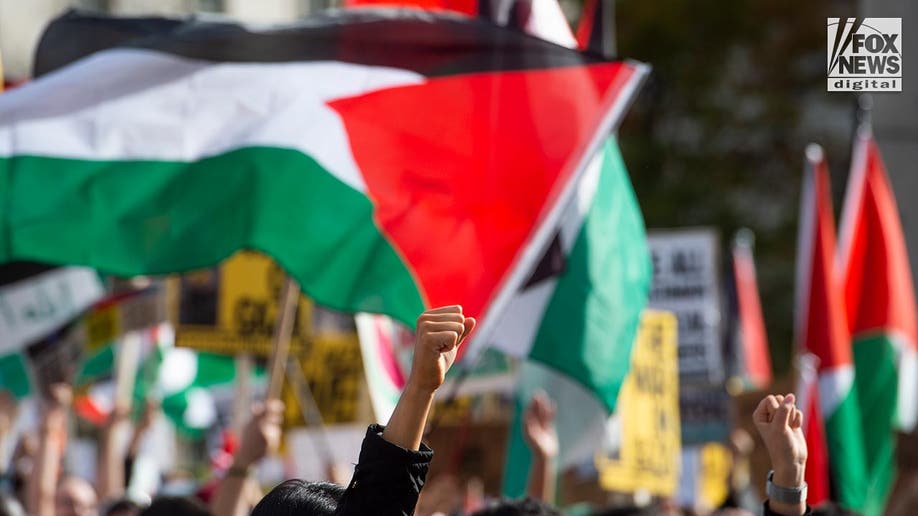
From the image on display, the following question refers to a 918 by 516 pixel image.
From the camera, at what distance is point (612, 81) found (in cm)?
594

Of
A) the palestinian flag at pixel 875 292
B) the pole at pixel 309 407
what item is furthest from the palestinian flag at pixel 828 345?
the pole at pixel 309 407

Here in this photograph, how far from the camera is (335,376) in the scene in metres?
9.69

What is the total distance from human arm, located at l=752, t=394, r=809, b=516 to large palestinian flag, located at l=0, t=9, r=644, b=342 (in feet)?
6.65

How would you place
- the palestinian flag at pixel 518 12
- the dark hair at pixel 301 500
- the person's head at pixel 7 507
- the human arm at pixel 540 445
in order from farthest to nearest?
the palestinian flag at pixel 518 12 → the human arm at pixel 540 445 → the person's head at pixel 7 507 → the dark hair at pixel 301 500

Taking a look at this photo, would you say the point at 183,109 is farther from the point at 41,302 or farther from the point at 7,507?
the point at 41,302

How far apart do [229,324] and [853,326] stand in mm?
3695

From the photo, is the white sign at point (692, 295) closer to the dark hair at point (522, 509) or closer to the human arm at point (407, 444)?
the dark hair at point (522, 509)

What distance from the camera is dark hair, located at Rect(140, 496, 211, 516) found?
453 centimetres

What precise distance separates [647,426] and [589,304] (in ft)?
9.47

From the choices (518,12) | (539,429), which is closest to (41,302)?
(518,12)

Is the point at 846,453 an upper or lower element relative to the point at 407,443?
lower

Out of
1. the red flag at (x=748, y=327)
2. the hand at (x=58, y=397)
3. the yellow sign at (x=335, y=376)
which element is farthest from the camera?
the red flag at (x=748, y=327)

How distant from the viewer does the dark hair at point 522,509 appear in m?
4.28

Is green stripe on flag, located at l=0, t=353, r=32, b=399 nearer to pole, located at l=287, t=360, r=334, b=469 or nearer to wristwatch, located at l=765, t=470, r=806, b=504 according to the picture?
pole, located at l=287, t=360, r=334, b=469
